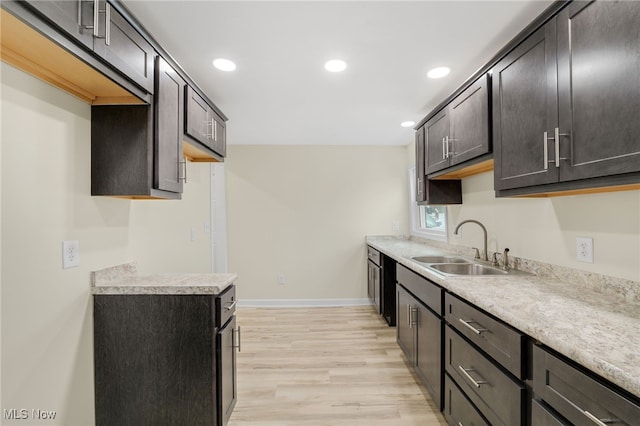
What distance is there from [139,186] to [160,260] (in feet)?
3.32

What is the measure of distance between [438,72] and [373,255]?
2429 mm

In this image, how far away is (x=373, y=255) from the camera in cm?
401

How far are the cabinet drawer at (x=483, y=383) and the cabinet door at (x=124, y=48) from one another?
2153mm


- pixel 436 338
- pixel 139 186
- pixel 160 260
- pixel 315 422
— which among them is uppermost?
pixel 139 186

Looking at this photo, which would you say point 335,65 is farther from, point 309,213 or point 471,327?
point 309,213

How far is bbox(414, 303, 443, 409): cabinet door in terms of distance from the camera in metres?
1.90

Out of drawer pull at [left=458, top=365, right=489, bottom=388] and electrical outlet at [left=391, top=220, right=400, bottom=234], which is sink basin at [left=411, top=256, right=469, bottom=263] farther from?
electrical outlet at [left=391, top=220, right=400, bottom=234]

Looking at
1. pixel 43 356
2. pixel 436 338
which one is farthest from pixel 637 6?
pixel 43 356

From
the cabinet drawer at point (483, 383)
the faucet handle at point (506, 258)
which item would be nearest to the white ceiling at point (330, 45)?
the faucet handle at point (506, 258)

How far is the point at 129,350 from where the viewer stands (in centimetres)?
164

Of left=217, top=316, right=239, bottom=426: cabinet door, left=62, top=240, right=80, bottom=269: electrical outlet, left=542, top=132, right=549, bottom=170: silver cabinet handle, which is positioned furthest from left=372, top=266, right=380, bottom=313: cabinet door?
left=62, top=240, right=80, bottom=269: electrical outlet

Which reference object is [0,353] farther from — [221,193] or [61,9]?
[221,193]

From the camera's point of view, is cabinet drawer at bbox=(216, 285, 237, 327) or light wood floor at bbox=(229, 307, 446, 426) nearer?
cabinet drawer at bbox=(216, 285, 237, 327)

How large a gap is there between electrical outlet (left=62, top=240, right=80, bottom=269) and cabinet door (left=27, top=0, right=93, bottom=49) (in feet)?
3.11
